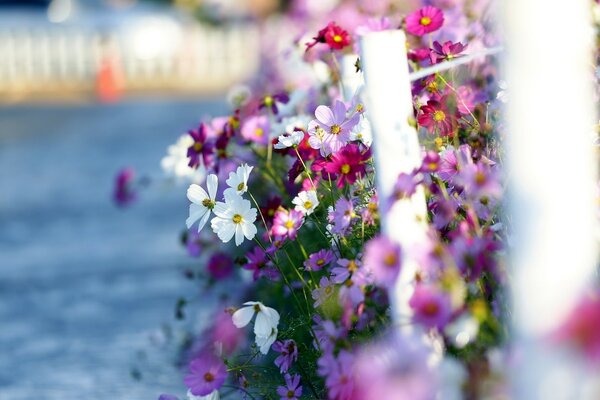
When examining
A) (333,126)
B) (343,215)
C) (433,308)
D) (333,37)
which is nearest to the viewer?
(433,308)

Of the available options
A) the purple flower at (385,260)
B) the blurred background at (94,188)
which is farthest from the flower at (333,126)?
the blurred background at (94,188)

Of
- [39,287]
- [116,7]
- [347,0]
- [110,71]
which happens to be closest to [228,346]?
[39,287]

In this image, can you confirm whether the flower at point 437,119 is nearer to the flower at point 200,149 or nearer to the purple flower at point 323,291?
the purple flower at point 323,291

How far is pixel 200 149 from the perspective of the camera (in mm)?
3320

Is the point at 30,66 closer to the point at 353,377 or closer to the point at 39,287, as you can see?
the point at 39,287

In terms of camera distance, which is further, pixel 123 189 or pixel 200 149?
pixel 123 189

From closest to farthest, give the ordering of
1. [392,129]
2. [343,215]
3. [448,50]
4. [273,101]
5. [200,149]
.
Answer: [392,129] < [343,215] < [448,50] < [200,149] < [273,101]

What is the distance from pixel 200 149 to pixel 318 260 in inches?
34.6

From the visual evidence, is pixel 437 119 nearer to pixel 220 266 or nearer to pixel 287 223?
pixel 287 223

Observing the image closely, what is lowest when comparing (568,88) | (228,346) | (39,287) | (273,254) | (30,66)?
(30,66)

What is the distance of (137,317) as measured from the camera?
5.46m

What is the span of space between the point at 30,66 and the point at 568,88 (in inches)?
1028

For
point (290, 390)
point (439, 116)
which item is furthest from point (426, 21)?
point (290, 390)

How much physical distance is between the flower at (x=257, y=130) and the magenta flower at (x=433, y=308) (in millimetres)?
1771
